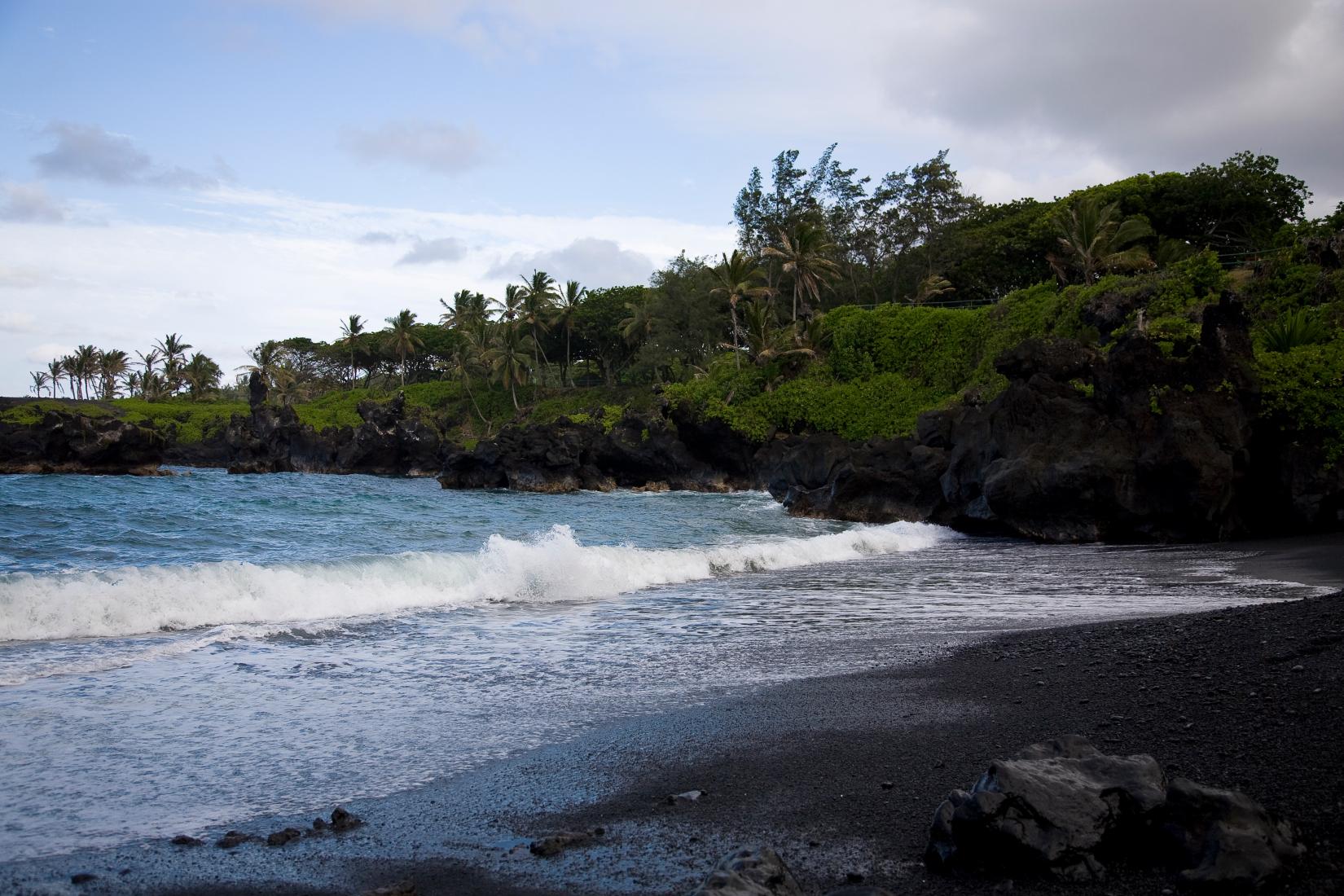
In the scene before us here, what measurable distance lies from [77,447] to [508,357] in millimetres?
36149

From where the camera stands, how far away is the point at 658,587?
46.6 ft

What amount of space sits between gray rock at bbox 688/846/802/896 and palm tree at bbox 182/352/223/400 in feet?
384

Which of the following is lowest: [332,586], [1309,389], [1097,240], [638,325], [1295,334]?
[332,586]

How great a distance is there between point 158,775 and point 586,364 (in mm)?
92751

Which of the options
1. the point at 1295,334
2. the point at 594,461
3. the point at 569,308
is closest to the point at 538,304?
the point at 569,308

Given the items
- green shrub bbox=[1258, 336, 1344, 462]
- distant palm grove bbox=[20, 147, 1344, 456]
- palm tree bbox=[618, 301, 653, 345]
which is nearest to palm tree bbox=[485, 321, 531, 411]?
distant palm grove bbox=[20, 147, 1344, 456]

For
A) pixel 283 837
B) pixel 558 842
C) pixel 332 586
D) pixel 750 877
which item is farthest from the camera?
pixel 332 586

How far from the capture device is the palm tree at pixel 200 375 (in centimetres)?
10688

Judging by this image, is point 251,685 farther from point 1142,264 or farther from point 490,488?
point 490,488

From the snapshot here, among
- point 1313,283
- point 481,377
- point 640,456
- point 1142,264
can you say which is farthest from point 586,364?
point 1313,283

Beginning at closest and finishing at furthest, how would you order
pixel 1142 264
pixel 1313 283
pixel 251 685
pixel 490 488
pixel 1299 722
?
pixel 1299 722, pixel 251 685, pixel 1313 283, pixel 1142 264, pixel 490 488

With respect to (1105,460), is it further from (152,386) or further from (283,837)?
(152,386)

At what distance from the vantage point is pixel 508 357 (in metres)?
82.3

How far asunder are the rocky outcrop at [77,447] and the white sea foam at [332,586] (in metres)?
47.7
